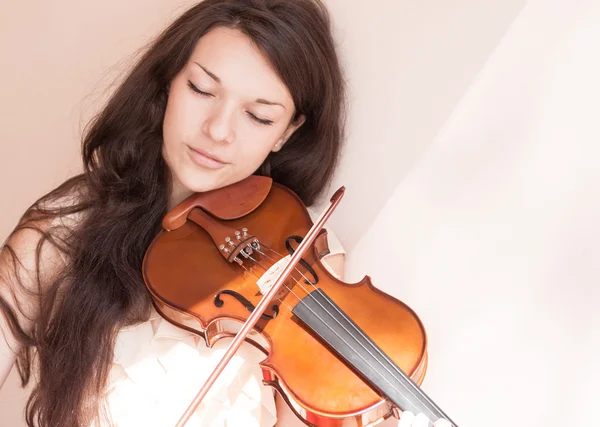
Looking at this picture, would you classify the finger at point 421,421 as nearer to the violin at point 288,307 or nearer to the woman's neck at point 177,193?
the violin at point 288,307

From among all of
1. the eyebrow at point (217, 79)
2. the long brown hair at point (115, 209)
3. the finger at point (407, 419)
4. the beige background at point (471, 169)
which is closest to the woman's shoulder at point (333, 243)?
the beige background at point (471, 169)

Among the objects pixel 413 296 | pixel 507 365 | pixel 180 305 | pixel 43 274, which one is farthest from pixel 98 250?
pixel 507 365

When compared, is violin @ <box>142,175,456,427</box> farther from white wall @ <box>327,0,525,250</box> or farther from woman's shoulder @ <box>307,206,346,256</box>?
white wall @ <box>327,0,525,250</box>

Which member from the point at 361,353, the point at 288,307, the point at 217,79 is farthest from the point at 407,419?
the point at 217,79

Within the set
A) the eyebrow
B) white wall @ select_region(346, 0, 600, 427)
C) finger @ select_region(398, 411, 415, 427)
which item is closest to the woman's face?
the eyebrow

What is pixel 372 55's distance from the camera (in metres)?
1.36

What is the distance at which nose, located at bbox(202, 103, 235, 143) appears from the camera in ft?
3.58

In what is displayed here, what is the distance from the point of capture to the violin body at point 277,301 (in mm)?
966

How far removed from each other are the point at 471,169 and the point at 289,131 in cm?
39

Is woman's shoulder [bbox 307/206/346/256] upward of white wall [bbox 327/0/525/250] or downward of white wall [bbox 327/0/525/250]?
downward

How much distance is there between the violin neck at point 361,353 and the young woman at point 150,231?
21 cm

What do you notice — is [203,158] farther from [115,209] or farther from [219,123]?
[115,209]

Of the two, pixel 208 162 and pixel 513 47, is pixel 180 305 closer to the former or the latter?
pixel 208 162

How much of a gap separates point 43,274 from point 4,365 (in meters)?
0.19
